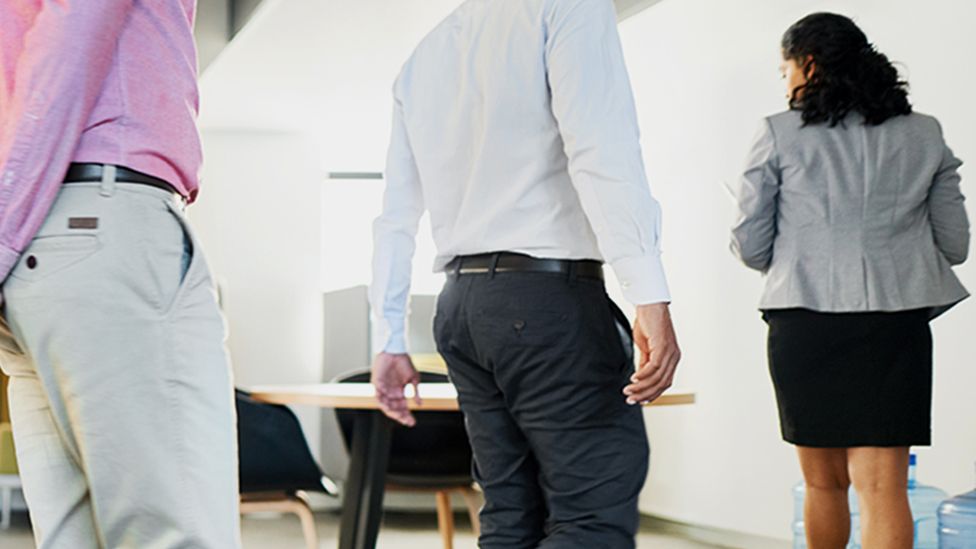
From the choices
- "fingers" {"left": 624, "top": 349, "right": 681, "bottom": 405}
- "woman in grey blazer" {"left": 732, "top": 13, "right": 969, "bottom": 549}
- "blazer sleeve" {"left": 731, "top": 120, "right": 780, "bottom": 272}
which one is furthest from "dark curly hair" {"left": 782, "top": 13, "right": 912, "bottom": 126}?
"fingers" {"left": 624, "top": 349, "right": 681, "bottom": 405}

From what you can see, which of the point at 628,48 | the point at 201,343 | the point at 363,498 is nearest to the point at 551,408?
the point at 201,343

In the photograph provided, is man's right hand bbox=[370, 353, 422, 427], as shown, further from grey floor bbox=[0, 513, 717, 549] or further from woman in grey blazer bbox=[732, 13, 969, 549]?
grey floor bbox=[0, 513, 717, 549]

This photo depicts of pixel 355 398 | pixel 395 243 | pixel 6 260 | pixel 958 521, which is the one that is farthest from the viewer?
pixel 958 521

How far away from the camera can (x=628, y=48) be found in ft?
19.7

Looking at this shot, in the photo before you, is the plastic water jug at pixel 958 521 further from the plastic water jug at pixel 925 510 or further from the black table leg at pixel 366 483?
the black table leg at pixel 366 483

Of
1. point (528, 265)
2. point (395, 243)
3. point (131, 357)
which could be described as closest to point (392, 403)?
point (395, 243)

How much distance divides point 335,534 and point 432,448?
2.58 meters

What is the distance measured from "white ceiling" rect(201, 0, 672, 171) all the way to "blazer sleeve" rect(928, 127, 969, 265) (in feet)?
6.81

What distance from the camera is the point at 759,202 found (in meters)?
2.93

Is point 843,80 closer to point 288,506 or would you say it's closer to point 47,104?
point 47,104

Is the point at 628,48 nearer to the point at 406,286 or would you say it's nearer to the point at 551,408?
the point at 406,286

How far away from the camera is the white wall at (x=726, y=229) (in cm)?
427

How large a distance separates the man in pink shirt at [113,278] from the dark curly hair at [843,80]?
1.82m

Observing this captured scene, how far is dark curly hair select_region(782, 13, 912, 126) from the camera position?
287 centimetres
